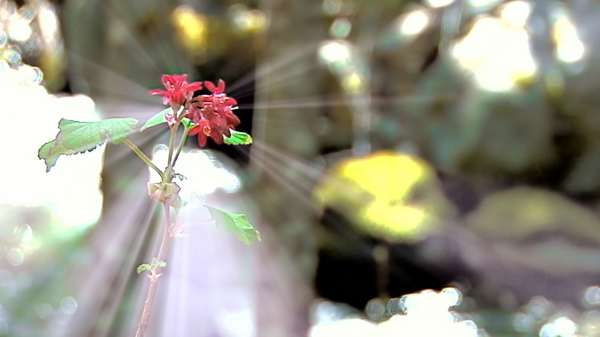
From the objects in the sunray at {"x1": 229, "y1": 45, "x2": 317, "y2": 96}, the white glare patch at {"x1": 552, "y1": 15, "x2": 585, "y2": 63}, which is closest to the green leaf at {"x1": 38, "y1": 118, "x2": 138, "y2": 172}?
the sunray at {"x1": 229, "y1": 45, "x2": 317, "y2": 96}

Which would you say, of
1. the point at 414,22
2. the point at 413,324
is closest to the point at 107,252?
the point at 413,324

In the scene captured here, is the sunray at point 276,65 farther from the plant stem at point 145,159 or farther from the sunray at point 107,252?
the plant stem at point 145,159

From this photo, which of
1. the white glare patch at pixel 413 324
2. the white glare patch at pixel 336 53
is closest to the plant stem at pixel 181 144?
the white glare patch at pixel 413 324

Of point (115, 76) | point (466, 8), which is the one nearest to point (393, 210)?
point (466, 8)

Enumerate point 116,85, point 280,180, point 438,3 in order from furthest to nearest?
point 438,3 < point 116,85 < point 280,180

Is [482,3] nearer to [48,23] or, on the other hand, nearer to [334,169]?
[334,169]

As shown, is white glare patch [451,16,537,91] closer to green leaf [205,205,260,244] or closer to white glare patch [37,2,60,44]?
white glare patch [37,2,60,44]
